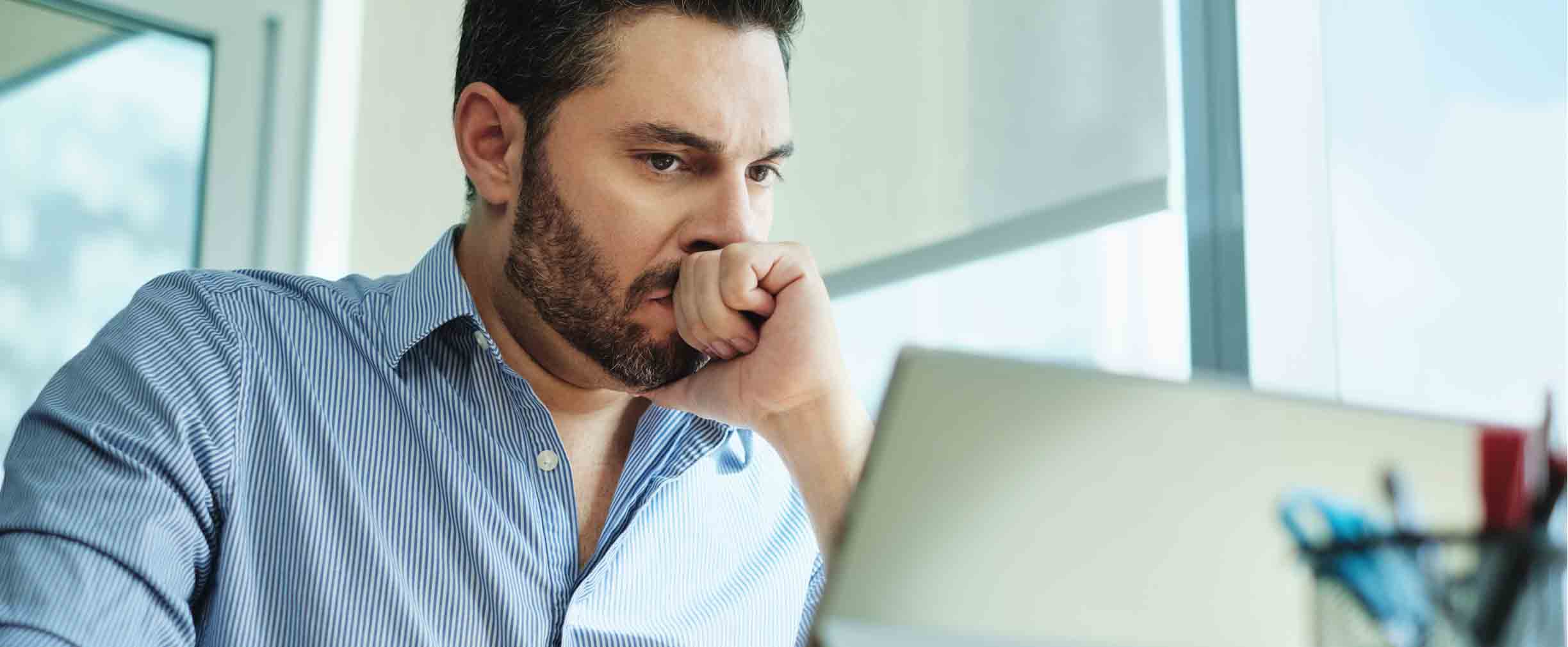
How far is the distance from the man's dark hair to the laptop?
105 cm

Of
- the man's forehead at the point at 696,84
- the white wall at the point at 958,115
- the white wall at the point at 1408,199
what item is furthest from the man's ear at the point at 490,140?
the white wall at the point at 1408,199

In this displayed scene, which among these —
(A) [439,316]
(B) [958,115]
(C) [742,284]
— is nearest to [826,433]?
(C) [742,284]

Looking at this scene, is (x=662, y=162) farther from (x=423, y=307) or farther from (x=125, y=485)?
(x=125, y=485)

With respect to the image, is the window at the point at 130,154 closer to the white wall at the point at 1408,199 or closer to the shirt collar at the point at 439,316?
the shirt collar at the point at 439,316

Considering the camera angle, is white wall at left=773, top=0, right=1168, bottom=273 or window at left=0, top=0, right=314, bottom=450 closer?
white wall at left=773, top=0, right=1168, bottom=273

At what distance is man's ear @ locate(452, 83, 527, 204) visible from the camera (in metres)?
1.43

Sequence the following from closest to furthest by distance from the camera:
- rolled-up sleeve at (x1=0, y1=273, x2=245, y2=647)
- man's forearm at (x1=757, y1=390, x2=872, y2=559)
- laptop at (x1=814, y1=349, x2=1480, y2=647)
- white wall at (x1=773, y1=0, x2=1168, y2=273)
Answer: laptop at (x1=814, y1=349, x2=1480, y2=647) → rolled-up sleeve at (x1=0, y1=273, x2=245, y2=647) → man's forearm at (x1=757, y1=390, x2=872, y2=559) → white wall at (x1=773, y1=0, x2=1168, y2=273)

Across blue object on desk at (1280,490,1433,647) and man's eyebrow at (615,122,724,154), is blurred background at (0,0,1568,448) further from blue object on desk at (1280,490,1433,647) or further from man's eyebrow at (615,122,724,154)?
blue object on desk at (1280,490,1433,647)

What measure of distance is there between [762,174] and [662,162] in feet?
0.36

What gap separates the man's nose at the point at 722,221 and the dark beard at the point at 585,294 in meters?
0.03

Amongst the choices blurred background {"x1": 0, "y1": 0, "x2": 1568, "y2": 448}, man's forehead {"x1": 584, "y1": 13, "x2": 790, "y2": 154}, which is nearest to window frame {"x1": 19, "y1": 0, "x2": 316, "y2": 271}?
blurred background {"x1": 0, "y1": 0, "x2": 1568, "y2": 448}

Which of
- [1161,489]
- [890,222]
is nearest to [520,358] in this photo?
[890,222]

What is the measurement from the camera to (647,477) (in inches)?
49.8

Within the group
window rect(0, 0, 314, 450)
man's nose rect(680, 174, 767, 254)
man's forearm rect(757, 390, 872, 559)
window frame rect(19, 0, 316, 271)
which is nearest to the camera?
man's forearm rect(757, 390, 872, 559)
